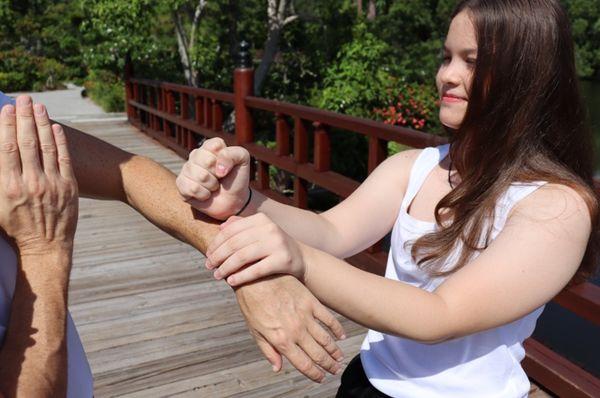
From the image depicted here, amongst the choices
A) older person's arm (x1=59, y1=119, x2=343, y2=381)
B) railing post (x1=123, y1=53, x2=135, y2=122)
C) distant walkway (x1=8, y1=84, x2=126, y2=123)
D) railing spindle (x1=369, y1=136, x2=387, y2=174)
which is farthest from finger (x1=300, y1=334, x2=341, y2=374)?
distant walkway (x1=8, y1=84, x2=126, y2=123)

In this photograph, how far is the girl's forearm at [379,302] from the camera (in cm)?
109

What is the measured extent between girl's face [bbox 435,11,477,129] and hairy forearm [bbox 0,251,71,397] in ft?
2.81

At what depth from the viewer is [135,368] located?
9.00 ft

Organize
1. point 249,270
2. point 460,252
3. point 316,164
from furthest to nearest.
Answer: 1. point 316,164
2. point 460,252
3. point 249,270

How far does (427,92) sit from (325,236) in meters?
12.3

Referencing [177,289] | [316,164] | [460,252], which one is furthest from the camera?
[316,164]

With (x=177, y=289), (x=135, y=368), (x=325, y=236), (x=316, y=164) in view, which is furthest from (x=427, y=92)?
(x=325, y=236)

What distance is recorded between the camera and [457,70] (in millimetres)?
1352

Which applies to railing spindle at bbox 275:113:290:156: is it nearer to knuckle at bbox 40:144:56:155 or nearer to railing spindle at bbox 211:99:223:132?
railing spindle at bbox 211:99:223:132

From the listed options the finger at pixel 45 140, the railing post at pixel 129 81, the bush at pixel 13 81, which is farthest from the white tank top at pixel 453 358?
the bush at pixel 13 81

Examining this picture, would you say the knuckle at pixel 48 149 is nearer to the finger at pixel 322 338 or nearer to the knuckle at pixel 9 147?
the knuckle at pixel 9 147

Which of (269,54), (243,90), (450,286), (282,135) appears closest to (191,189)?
(450,286)

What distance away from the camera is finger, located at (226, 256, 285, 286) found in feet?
3.45

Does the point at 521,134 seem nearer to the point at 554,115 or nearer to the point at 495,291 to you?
the point at 554,115
